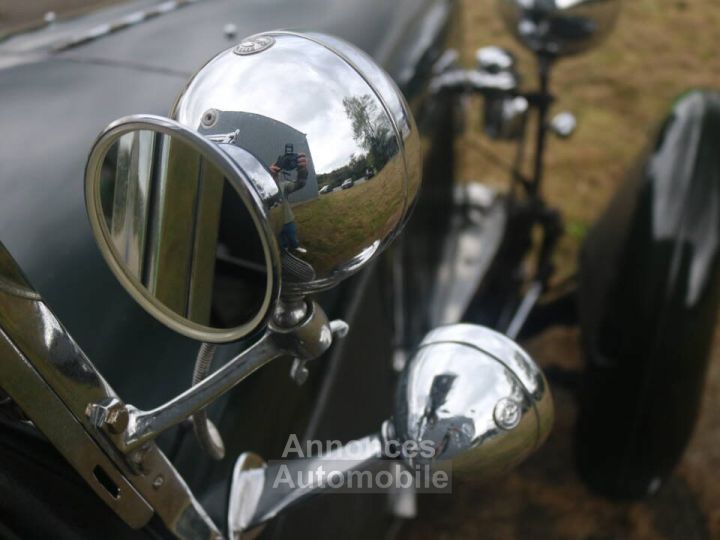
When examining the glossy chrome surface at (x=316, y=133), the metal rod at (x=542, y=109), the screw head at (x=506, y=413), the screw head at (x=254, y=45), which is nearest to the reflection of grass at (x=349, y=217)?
the glossy chrome surface at (x=316, y=133)

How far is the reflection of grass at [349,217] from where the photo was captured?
25.1 inches

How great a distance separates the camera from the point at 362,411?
146 centimetres

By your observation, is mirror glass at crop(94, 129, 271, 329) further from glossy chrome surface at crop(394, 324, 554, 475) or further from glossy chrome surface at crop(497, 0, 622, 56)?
glossy chrome surface at crop(497, 0, 622, 56)

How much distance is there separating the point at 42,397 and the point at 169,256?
17cm

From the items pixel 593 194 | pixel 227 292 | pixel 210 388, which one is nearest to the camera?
pixel 210 388

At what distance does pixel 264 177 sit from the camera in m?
0.60

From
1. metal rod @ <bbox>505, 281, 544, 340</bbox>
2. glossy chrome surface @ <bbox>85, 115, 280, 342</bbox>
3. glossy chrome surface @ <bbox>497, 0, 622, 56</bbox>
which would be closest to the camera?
glossy chrome surface @ <bbox>85, 115, 280, 342</bbox>

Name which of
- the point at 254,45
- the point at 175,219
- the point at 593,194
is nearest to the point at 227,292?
the point at 175,219

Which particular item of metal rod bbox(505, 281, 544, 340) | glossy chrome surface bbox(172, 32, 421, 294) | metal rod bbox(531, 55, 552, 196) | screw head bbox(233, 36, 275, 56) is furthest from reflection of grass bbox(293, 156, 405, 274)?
metal rod bbox(531, 55, 552, 196)

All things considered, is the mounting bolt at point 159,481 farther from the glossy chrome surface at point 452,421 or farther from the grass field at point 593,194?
the grass field at point 593,194

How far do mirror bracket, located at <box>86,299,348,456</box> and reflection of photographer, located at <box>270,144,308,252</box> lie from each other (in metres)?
0.10

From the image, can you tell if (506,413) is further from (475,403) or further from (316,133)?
(316,133)

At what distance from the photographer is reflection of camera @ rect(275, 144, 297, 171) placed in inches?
24.2

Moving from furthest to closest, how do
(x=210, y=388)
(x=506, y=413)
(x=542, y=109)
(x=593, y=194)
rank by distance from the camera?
(x=593, y=194)
(x=542, y=109)
(x=506, y=413)
(x=210, y=388)
